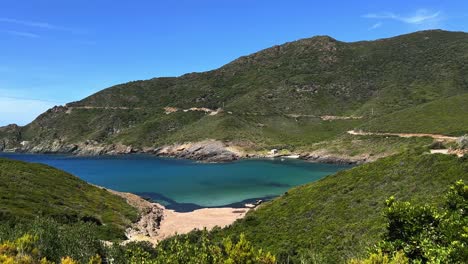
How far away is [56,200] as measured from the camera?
5544cm

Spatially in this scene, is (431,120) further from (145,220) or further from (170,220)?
(145,220)

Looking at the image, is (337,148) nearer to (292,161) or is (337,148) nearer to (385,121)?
(292,161)

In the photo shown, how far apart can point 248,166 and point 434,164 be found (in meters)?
81.6

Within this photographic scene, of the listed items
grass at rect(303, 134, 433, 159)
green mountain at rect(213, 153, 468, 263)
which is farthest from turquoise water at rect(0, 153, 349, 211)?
green mountain at rect(213, 153, 468, 263)

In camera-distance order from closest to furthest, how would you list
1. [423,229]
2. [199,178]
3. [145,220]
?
[423,229] → [145,220] → [199,178]

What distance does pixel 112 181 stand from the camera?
105m

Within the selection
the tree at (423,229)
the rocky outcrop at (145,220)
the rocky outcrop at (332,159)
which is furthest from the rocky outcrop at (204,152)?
the tree at (423,229)

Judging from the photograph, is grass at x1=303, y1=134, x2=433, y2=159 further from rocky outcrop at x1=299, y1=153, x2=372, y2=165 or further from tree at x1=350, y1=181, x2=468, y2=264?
tree at x1=350, y1=181, x2=468, y2=264

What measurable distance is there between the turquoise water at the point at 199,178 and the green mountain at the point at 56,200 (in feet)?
47.0

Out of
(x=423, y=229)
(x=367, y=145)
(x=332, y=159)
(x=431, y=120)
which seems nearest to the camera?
(x=423, y=229)

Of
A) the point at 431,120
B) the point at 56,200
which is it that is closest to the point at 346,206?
the point at 56,200

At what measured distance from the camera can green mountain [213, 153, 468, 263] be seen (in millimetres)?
33497

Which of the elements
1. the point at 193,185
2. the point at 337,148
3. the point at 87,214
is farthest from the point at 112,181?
the point at 337,148

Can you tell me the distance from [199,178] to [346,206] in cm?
6456
